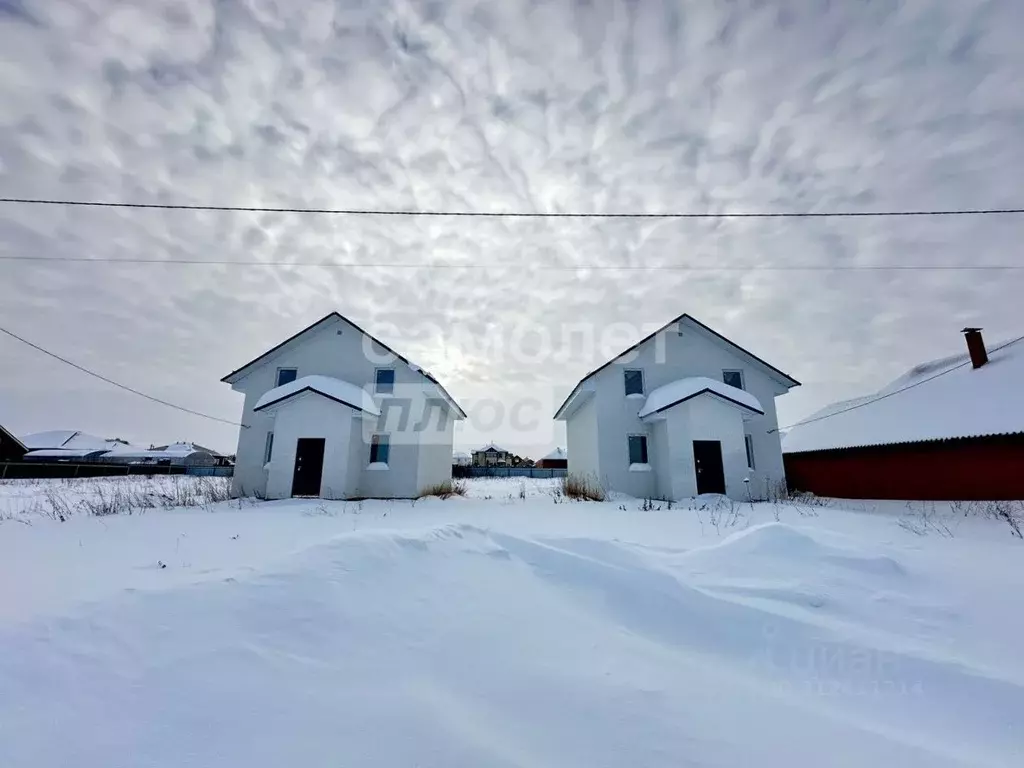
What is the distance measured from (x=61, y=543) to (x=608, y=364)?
15.9m

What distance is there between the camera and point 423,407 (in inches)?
696

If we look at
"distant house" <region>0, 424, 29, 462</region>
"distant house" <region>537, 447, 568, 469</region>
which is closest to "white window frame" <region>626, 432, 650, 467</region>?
"distant house" <region>0, 424, 29, 462</region>

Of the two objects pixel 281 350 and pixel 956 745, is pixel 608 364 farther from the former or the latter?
pixel 956 745

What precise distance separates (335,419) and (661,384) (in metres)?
12.7

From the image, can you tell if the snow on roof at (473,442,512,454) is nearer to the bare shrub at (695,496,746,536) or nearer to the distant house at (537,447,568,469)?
the distant house at (537,447,568,469)

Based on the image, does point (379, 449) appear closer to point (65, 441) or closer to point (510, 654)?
point (510, 654)

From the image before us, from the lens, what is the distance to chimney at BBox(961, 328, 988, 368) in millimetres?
17172

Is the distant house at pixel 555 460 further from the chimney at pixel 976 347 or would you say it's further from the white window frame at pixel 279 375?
the white window frame at pixel 279 375

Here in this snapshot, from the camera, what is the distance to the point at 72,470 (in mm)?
27344

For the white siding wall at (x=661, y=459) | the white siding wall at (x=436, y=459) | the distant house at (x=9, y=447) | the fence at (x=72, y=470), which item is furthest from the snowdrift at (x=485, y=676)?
the distant house at (x=9, y=447)

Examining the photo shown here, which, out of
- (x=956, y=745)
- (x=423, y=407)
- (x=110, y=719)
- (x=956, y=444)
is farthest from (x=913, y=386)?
(x=110, y=719)

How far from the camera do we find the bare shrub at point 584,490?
16406mm

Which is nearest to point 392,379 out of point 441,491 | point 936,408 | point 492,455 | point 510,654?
point 441,491

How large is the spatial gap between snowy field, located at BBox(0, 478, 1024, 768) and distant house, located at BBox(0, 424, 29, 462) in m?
35.8
